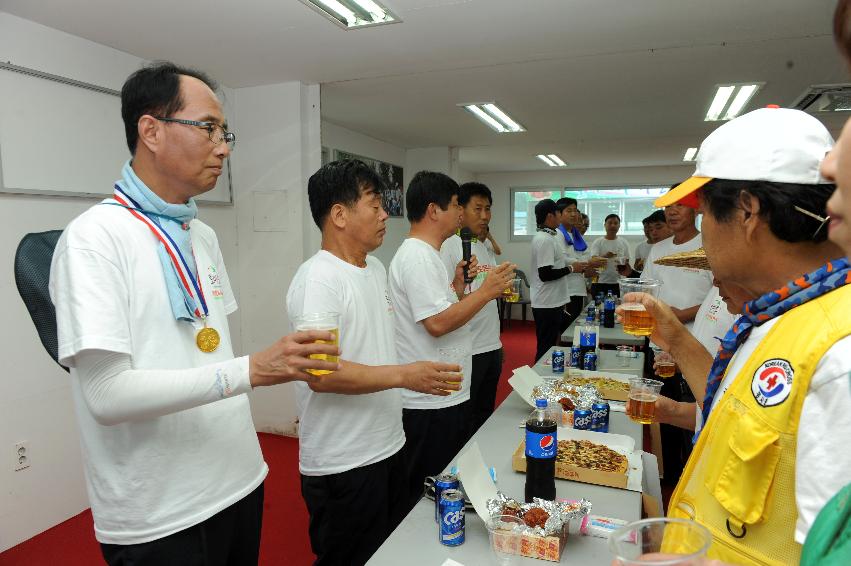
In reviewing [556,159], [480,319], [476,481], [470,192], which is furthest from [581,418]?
[556,159]

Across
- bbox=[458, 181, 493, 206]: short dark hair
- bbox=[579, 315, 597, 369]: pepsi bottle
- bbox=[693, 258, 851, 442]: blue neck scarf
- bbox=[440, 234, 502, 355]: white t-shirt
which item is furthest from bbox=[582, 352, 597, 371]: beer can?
bbox=[693, 258, 851, 442]: blue neck scarf

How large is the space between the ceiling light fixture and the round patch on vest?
8.30 metres

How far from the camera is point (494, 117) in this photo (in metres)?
5.93

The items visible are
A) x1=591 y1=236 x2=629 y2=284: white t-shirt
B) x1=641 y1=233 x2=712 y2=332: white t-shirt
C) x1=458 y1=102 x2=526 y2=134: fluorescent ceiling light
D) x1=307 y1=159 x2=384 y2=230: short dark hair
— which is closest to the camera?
x1=307 y1=159 x2=384 y2=230: short dark hair

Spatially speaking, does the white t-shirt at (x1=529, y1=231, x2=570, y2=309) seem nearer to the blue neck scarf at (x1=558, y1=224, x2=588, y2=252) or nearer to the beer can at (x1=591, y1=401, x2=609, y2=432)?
the blue neck scarf at (x1=558, y1=224, x2=588, y2=252)

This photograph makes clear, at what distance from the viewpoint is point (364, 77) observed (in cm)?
436

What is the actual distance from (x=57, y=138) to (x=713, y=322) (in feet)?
12.5

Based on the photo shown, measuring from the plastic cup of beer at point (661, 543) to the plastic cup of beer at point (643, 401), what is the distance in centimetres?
108

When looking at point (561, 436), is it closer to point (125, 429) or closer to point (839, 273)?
point (839, 273)

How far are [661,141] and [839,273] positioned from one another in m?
7.53

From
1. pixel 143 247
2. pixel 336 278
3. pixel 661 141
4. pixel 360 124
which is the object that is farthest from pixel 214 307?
pixel 661 141

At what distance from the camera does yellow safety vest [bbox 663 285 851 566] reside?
825mm

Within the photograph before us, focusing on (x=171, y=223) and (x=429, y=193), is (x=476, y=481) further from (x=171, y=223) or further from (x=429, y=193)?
(x=429, y=193)

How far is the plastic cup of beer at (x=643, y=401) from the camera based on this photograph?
6.02ft
